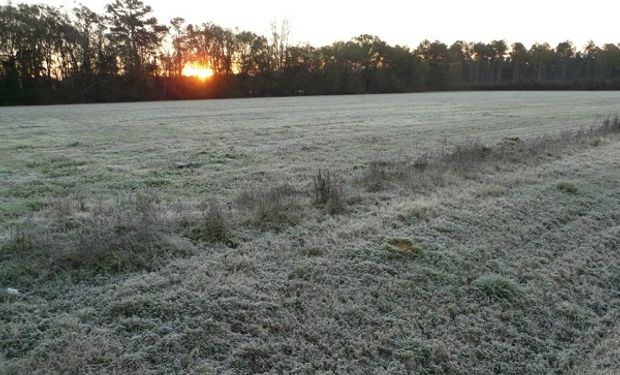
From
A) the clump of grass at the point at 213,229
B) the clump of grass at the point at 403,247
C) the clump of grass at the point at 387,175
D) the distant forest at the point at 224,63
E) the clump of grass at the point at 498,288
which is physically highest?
the distant forest at the point at 224,63

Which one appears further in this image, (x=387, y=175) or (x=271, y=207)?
(x=387, y=175)

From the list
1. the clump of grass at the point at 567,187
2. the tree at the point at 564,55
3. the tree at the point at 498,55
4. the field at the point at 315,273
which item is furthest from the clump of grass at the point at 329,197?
the tree at the point at 564,55

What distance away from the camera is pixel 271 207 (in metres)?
6.10

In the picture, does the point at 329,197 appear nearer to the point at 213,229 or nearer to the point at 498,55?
the point at 213,229

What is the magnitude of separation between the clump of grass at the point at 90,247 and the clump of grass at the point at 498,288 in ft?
11.2

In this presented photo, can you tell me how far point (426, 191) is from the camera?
24.3 feet

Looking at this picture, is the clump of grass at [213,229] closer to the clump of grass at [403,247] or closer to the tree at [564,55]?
the clump of grass at [403,247]

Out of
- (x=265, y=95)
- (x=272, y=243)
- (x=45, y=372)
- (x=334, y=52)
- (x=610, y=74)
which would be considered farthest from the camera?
(x=610, y=74)

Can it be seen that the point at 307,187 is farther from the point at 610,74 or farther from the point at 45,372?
the point at 610,74

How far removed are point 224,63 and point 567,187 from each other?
68.4 meters

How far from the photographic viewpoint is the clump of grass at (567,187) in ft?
25.0

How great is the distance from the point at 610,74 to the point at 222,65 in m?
87.4

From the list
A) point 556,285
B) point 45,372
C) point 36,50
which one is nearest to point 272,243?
point 45,372

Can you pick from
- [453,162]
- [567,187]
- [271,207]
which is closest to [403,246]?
[271,207]
